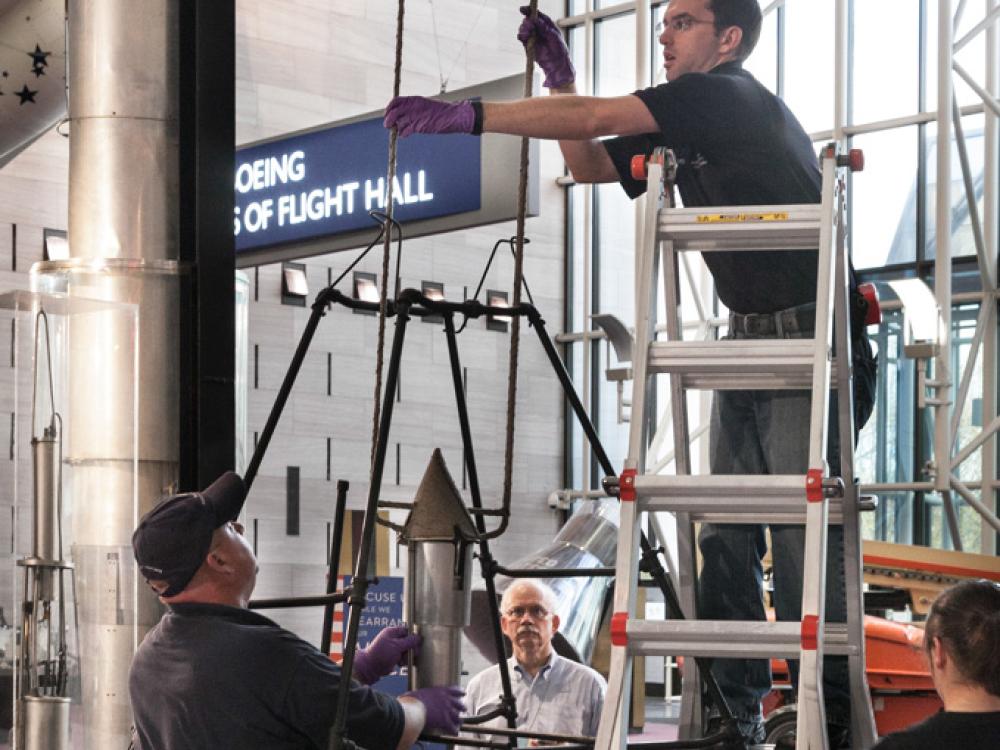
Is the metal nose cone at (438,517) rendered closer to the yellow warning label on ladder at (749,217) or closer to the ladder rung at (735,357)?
the ladder rung at (735,357)

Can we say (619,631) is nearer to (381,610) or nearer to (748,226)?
(748,226)

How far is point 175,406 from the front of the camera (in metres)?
4.91

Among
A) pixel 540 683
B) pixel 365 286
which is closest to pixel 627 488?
pixel 540 683

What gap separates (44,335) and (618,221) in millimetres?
16295

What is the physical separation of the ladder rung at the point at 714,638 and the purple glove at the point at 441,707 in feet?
2.09

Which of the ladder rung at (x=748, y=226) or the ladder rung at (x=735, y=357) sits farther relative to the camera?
the ladder rung at (x=748, y=226)

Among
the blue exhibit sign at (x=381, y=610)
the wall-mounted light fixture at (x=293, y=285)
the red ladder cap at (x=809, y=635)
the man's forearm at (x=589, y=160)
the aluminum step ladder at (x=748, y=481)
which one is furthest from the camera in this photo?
the wall-mounted light fixture at (x=293, y=285)

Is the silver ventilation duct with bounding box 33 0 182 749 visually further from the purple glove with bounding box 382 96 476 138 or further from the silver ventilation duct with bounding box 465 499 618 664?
the silver ventilation duct with bounding box 465 499 618 664

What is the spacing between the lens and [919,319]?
49.0 ft

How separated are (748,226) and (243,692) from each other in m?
1.59

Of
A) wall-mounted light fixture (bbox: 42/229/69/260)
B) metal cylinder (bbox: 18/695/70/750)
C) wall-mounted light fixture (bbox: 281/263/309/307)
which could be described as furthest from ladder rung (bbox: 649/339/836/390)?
wall-mounted light fixture (bbox: 281/263/309/307)

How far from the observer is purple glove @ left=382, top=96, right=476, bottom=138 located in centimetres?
406

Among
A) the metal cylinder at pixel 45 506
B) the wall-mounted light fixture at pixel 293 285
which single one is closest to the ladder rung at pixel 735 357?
the metal cylinder at pixel 45 506

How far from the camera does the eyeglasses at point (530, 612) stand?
24.4 feet
